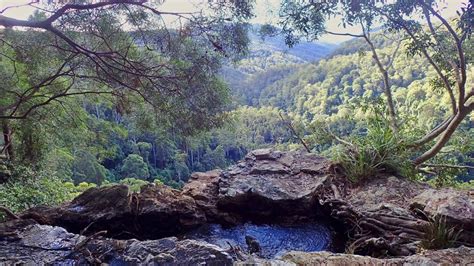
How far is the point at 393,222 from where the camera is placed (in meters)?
3.95

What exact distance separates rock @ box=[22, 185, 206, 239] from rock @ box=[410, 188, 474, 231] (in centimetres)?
256

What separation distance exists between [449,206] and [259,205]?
220cm

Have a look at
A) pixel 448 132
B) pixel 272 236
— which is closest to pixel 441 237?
pixel 272 236

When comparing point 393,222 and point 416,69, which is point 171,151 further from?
point 393,222

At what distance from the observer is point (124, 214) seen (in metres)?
4.68

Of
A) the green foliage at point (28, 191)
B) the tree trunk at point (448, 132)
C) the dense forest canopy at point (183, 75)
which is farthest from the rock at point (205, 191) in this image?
the tree trunk at point (448, 132)

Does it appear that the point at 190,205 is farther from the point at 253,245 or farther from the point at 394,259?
the point at 394,259

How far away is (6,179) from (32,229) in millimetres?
3577

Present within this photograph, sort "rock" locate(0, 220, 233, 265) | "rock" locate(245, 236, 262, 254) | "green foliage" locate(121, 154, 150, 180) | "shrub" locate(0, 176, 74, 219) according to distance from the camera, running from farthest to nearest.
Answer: "green foliage" locate(121, 154, 150, 180)
"shrub" locate(0, 176, 74, 219)
"rock" locate(245, 236, 262, 254)
"rock" locate(0, 220, 233, 265)

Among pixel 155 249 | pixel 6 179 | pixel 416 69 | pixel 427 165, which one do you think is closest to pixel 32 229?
pixel 155 249

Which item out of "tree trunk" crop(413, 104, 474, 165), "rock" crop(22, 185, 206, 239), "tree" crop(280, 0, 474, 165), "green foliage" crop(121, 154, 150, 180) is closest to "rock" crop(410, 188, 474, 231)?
"tree" crop(280, 0, 474, 165)

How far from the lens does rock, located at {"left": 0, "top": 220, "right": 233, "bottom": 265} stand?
3082mm

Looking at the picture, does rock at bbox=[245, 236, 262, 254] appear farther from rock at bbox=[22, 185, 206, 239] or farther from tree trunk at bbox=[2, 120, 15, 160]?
tree trunk at bbox=[2, 120, 15, 160]

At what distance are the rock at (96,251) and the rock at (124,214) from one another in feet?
2.60
